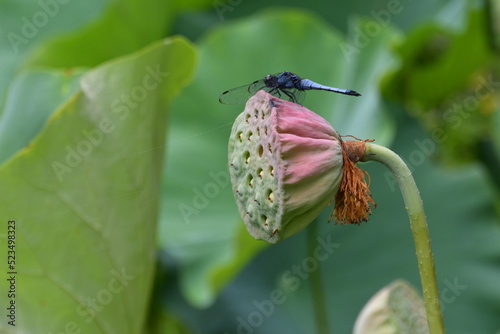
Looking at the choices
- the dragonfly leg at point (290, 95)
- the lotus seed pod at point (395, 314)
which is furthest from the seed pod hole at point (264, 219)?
the lotus seed pod at point (395, 314)

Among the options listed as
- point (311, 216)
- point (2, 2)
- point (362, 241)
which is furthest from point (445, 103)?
point (311, 216)

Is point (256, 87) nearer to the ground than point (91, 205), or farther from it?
farther from it

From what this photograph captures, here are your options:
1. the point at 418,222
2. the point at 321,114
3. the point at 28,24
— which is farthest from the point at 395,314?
the point at 28,24

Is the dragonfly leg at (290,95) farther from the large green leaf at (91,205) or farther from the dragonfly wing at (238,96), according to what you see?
the large green leaf at (91,205)

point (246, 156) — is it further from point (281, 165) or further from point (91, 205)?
point (91, 205)

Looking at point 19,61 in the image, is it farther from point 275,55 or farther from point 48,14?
point 275,55
